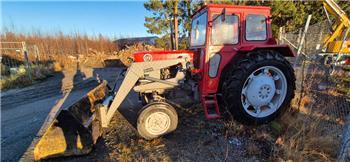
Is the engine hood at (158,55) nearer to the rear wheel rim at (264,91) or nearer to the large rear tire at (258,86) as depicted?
the large rear tire at (258,86)

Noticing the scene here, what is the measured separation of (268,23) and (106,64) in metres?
13.5

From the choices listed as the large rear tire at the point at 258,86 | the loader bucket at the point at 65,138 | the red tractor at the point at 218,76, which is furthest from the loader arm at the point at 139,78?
the large rear tire at the point at 258,86

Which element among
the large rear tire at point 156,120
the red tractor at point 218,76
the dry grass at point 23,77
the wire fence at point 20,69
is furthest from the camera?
the wire fence at point 20,69

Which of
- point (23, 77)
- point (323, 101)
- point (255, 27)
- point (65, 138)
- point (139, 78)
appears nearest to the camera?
point (65, 138)

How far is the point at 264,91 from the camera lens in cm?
332

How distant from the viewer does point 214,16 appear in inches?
127

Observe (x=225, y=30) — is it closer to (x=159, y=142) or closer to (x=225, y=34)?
(x=225, y=34)

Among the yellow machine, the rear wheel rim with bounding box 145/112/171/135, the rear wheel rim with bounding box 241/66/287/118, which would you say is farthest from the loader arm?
the yellow machine

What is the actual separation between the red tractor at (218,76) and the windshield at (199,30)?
0.06 feet

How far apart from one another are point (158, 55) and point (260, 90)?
1947mm

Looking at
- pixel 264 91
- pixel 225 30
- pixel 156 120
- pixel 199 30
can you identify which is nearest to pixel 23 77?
pixel 156 120

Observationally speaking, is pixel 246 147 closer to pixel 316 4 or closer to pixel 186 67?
pixel 186 67

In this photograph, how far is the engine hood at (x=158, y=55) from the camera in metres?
3.40

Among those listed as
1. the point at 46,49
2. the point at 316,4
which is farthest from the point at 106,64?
the point at 316,4
